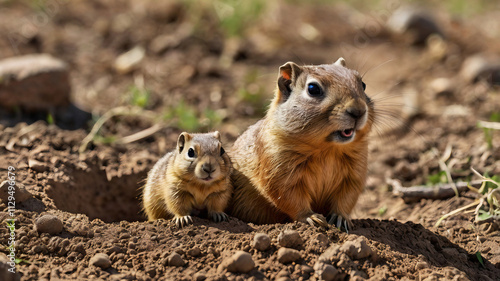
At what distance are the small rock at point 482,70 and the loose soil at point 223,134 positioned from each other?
5.8 inches

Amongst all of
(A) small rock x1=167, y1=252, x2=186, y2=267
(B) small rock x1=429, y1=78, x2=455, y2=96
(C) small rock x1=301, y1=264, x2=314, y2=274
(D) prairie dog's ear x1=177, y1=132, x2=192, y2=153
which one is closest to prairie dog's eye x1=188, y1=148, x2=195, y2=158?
(D) prairie dog's ear x1=177, y1=132, x2=192, y2=153

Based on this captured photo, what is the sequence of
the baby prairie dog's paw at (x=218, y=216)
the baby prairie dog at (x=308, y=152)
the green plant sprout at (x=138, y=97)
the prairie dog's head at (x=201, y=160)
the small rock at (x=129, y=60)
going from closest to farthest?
the baby prairie dog at (x=308, y=152)
the prairie dog's head at (x=201, y=160)
the baby prairie dog's paw at (x=218, y=216)
the green plant sprout at (x=138, y=97)
the small rock at (x=129, y=60)

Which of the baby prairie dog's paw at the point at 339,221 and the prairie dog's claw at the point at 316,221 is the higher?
the prairie dog's claw at the point at 316,221

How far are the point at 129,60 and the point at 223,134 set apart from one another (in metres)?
2.91

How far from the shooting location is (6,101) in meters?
6.71

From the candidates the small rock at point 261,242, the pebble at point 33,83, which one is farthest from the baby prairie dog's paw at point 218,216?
the pebble at point 33,83

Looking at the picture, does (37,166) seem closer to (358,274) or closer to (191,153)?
(191,153)

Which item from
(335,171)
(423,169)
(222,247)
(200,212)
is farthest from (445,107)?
(222,247)

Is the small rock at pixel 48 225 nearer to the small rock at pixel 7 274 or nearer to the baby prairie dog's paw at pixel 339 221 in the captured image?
the small rock at pixel 7 274

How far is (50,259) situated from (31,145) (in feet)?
A: 7.65

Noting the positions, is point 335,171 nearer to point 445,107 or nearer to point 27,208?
point 27,208

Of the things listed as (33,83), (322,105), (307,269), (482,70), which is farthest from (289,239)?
(482,70)

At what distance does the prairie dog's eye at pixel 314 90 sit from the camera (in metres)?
4.23

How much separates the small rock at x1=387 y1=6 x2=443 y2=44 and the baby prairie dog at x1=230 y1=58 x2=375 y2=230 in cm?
661
